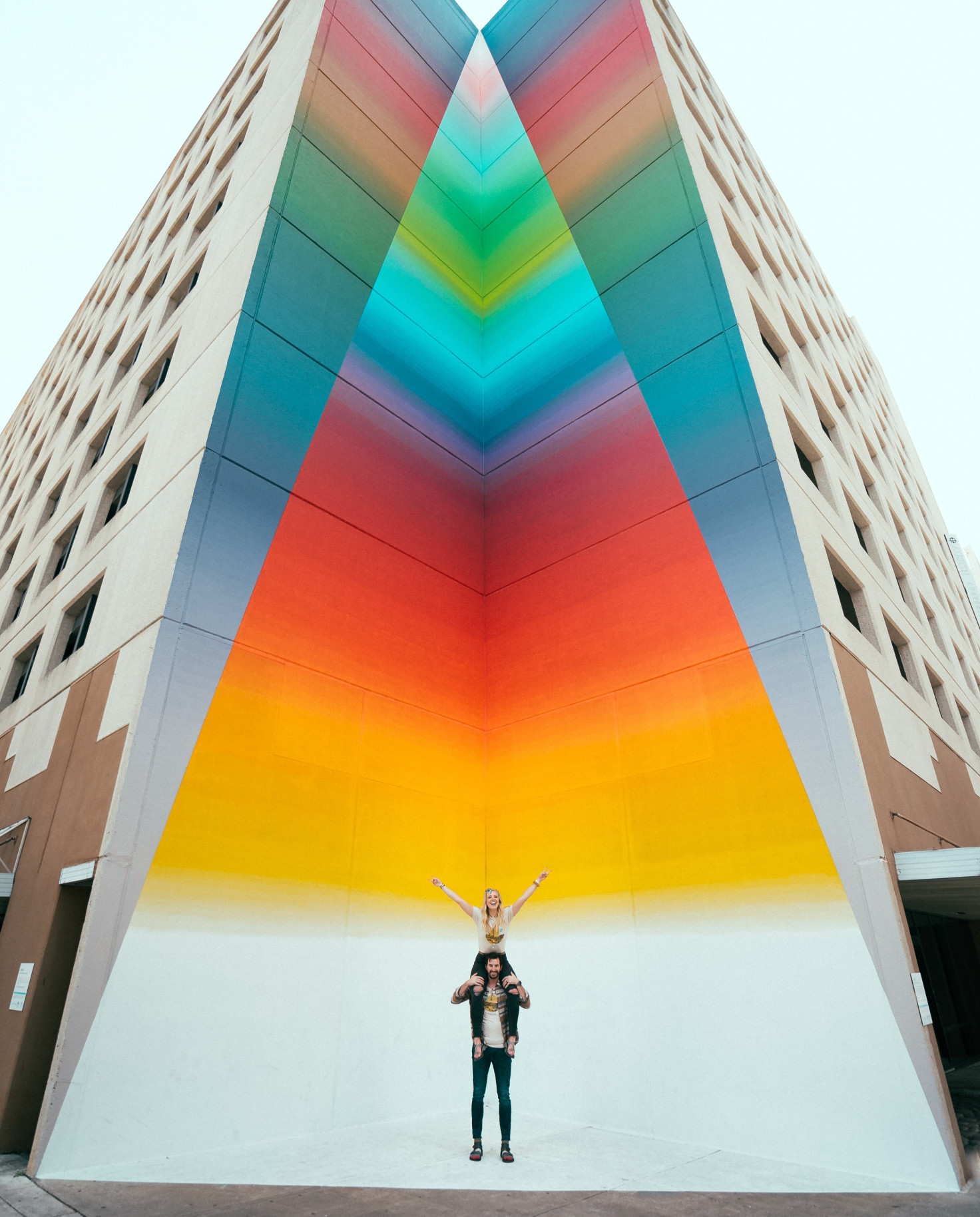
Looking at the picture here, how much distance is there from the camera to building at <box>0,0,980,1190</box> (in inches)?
287

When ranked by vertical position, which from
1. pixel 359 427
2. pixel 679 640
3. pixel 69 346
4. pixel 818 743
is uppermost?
pixel 69 346

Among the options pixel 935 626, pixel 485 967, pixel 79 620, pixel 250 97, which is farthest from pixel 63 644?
pixel 935 626

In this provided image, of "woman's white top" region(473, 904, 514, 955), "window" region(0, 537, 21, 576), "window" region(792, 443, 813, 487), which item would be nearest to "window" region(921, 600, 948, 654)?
"window" region(792, 443, 813, 487)

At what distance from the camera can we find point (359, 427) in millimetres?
11695

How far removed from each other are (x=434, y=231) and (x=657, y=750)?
11.1 metres

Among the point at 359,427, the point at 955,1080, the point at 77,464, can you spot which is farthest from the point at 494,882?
the point at 77,464

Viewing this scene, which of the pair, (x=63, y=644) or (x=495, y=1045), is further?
(x=63, y=644)

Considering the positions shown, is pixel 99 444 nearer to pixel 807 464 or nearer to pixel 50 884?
pixel 50 884

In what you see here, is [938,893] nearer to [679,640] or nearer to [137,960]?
[679,640]

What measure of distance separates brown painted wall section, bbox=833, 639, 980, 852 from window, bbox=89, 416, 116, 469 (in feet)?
43.4

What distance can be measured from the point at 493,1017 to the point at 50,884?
530 centimetres

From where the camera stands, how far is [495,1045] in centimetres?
667

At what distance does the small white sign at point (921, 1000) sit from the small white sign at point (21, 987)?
29.0 ft

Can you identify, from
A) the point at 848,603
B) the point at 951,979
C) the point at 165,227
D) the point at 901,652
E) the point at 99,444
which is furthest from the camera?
the point at 165,227
